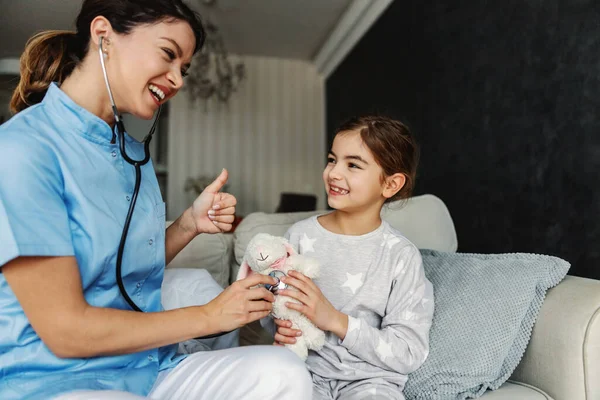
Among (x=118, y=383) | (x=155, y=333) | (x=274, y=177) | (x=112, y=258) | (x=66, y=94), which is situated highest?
(x=66, y=94)

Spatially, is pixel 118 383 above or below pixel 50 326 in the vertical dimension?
below

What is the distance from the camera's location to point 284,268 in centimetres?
113

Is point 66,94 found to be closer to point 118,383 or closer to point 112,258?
point 112,258

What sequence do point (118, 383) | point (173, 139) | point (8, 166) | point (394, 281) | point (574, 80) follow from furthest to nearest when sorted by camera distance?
point (173, 139)
point (574, 80)
point (394, 281)
point (118, 383)
point (8, 166)

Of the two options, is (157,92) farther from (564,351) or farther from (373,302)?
(564,351)

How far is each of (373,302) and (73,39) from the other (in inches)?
36.4

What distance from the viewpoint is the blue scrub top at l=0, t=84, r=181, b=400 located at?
0.78 m

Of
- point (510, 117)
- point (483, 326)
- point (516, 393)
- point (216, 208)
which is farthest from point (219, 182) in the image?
point (510, 117)

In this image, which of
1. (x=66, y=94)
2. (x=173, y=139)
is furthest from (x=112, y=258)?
(x=173, y=139)

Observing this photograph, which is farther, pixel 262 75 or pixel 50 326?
pixel 262 75

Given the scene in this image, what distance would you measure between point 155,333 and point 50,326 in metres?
0.17

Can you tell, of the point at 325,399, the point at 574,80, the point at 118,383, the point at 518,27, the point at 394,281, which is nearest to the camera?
the point at 118,383

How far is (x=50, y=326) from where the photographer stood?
2.58 ft

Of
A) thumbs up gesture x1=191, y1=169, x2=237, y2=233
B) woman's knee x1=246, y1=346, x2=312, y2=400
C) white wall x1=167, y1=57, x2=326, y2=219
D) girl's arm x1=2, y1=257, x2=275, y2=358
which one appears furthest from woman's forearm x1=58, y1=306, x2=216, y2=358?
white wall x1=167, y1=57, x2=326, y2=219
